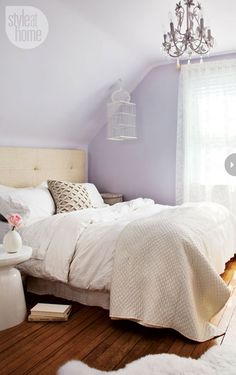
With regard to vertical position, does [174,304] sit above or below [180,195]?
below

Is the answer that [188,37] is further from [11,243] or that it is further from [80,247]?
[11,243]

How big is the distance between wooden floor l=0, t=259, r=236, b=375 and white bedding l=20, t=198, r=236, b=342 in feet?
0.88

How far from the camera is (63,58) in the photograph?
3.21m

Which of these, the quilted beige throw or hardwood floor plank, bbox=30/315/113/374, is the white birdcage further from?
hardwood floor plank, bbox=30/315/113/374

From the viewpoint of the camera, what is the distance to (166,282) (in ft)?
7.04

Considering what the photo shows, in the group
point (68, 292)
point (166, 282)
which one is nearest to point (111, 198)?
point (68, 292)

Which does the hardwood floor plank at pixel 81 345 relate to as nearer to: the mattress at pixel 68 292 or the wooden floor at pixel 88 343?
the wooden floor at pixel 88 343

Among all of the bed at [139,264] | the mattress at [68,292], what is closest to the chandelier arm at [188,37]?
the bed at [139,264]

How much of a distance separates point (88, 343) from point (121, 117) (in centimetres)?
296

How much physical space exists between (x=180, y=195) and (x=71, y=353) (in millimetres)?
2679

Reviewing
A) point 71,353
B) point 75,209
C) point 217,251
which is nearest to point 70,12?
point 75,209

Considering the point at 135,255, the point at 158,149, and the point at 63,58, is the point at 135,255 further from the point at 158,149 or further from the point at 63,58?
the point at 158,149

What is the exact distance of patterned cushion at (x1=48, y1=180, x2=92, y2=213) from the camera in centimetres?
325

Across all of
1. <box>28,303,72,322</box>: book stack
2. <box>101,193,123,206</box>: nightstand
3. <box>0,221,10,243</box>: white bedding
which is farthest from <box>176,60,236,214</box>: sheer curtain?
<box>28,303,72,322</box>: book stack
